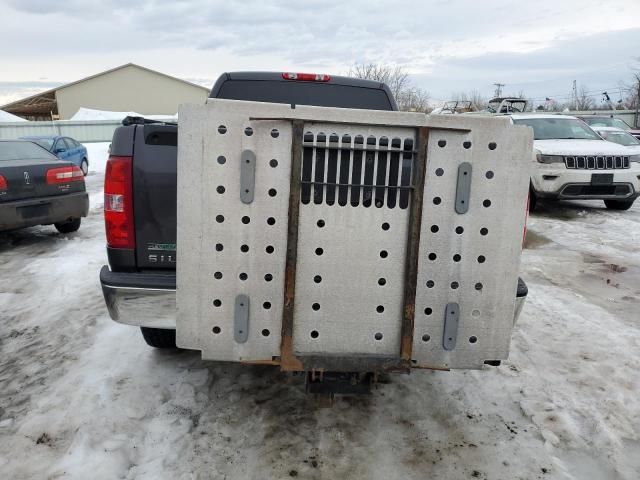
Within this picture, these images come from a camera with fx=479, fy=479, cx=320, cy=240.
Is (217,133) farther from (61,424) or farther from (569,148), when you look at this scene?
(569,148)

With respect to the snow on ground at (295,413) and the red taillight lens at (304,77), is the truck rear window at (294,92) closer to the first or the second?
the red taillight lens at (304,77)

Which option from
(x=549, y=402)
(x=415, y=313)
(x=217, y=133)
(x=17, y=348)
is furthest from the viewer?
(x=17, y=348)

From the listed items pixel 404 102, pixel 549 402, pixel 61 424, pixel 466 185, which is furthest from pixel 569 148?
pixel 404 102

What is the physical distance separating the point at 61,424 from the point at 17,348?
4.38 ft

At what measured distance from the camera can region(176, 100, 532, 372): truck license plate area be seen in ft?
7.06

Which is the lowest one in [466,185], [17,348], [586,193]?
[17,348]

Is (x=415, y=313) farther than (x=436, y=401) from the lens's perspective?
No

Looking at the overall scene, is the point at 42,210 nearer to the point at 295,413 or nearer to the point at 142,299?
the point at 142,299

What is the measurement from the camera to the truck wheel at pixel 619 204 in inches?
382

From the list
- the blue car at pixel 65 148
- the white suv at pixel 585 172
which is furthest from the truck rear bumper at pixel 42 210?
the blue car at pixel 65 148

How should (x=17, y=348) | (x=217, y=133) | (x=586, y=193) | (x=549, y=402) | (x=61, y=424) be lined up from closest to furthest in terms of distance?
1. (x=217, y=133)
2. (x=61, y=424)
3. (x=549, y=402)
4. (x=17, y=348)
5. (x=586, y=193)

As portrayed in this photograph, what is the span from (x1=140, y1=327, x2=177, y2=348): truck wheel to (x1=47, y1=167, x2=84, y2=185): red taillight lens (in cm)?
419

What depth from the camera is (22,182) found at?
247 inches

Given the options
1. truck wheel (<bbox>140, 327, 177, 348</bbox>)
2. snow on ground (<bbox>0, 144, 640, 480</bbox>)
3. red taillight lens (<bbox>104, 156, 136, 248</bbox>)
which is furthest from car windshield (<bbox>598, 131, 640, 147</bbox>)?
red taillight lens (<bbox>104, 156, 136, 248</bbox>)
